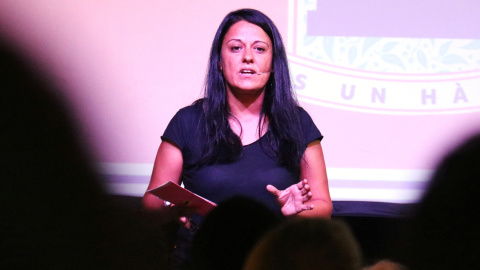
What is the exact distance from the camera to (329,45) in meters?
2.43

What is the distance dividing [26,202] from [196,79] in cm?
193

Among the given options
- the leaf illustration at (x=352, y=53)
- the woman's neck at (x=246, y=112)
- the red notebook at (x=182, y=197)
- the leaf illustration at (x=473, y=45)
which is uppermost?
the leaf illustration at (x=473, y=45)

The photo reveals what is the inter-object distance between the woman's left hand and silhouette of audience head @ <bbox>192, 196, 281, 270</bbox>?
523 mm

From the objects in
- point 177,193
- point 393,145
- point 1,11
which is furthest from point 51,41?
point 393,145

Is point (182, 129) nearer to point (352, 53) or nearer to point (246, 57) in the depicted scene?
point (246, 57)

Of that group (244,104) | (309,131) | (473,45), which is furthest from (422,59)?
(244,104)

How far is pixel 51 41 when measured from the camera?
8.27 ft

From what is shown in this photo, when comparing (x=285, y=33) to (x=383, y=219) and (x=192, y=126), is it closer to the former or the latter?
(x=192, y=126)

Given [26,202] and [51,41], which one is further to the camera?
[51,41]

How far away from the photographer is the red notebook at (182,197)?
161 centimetres

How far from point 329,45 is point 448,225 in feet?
6.19

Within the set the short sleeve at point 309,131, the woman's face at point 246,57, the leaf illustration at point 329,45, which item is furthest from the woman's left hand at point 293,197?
the leaf illustration at point 329,45

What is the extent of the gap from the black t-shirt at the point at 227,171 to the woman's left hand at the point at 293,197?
82mm

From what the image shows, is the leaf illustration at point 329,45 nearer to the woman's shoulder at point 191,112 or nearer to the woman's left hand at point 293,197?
the woman's shoulder at point 191,112
